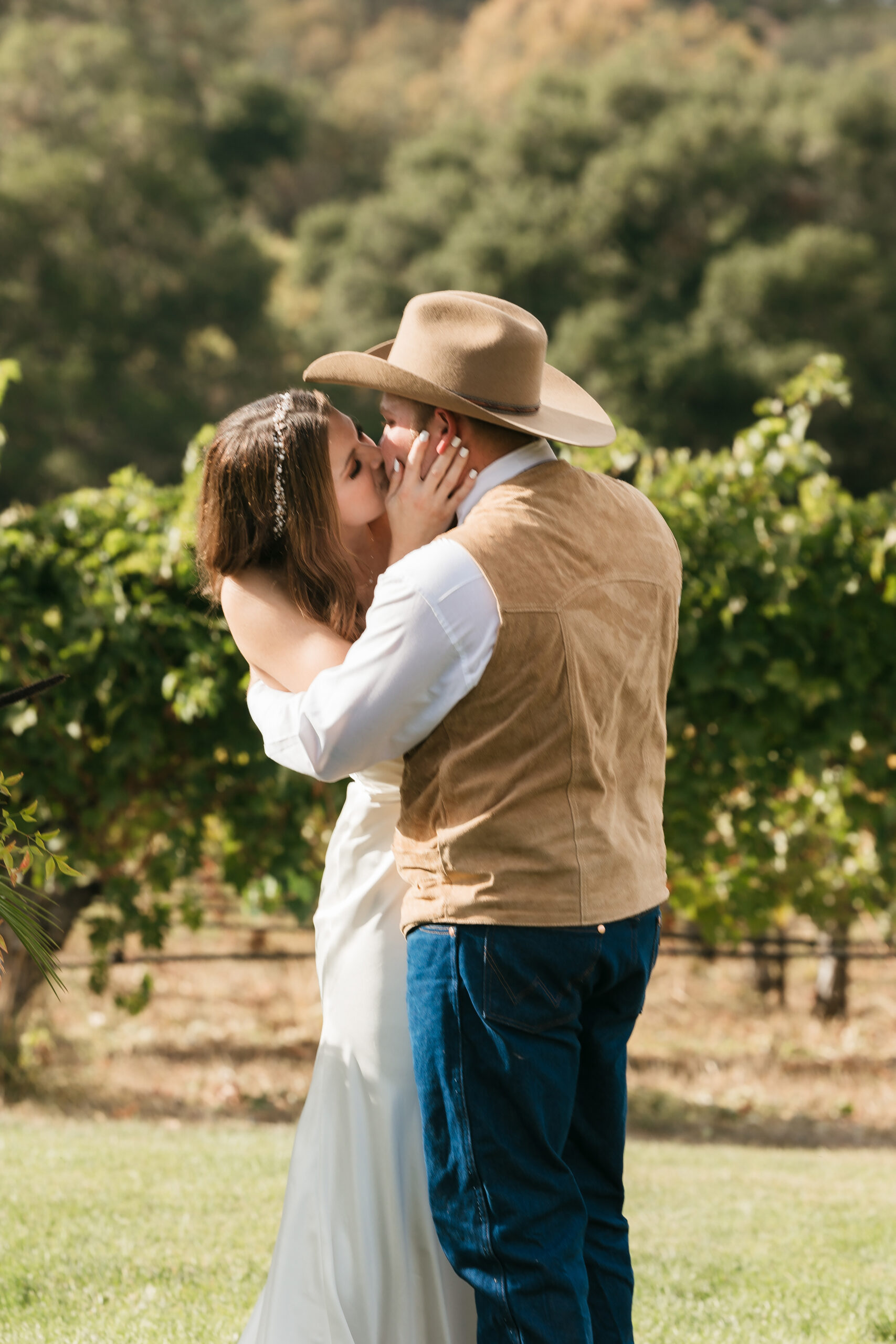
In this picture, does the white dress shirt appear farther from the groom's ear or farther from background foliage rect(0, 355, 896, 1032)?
background foliage rect(0, 355, 896, 1032)

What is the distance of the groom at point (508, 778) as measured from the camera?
1.77 m

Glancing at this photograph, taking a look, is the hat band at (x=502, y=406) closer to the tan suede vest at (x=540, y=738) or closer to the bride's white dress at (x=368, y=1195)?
the tan suede vest at (x=540, y=738)

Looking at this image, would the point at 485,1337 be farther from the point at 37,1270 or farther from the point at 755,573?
the point at 755,573

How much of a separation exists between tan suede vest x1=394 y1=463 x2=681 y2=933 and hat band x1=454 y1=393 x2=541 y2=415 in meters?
0.10

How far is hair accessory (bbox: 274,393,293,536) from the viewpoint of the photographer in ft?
6.93

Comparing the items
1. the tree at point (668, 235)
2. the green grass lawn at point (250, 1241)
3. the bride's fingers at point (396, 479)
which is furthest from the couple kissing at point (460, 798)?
the tree at point (668, 235)

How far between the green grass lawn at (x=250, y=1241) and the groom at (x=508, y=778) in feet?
4.27

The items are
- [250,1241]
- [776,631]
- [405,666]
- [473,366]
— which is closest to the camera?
[405,666]

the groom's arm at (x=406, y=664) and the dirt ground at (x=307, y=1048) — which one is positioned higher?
the groom's arm at (x=406, y=664)

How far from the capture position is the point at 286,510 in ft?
6.93

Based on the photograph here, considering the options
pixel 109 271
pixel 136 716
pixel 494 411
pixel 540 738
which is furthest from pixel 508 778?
pixel 109 271

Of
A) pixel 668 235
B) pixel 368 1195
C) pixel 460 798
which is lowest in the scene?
pixel 368 1195

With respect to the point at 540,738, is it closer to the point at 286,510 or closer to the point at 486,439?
the point at 486,439

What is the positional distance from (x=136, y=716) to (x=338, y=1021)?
2.78m
